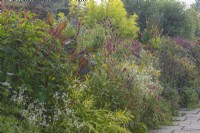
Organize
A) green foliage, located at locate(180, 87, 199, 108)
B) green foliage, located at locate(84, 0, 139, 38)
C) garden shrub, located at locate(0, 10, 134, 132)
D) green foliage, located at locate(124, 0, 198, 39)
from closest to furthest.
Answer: garden shrub, located at locate(0, 10, 134, 132) < green foliage, located at locate(180, 87, 199, 108) < green foliage, located at locate(84, 0, 139, 38) < green foliage, located at locate(124, 0, 198, 39)

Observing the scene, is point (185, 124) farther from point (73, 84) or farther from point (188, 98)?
point (73, 84)

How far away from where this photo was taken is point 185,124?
727 centimetres

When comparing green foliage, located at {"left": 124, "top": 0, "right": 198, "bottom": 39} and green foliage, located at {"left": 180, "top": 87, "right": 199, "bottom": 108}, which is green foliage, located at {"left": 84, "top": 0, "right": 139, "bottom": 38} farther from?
green foliage, located at {"left": 124, "top": 0, "right": 198, "bottom": 39}

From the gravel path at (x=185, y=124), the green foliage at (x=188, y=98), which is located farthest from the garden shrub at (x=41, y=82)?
the green foliage at (x=188, y=98)

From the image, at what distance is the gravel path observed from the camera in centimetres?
674

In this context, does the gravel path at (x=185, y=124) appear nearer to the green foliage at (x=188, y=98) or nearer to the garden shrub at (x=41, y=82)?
the green foliage at (x=188, y=98)

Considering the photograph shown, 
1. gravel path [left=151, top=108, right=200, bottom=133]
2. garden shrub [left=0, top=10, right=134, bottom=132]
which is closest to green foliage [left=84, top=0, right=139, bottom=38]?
gravel path [left=151, top=108, right=200, bottom=133]

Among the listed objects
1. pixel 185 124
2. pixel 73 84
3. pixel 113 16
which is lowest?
pixel 185 124

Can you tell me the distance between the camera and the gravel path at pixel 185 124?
6.74 metres

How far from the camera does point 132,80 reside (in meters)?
6.61

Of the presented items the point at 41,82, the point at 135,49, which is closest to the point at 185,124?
the point at 135,49

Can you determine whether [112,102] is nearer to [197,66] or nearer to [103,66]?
[103,66]

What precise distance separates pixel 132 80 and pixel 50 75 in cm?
184

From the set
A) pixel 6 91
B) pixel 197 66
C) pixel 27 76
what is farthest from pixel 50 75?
pixel 197 66
